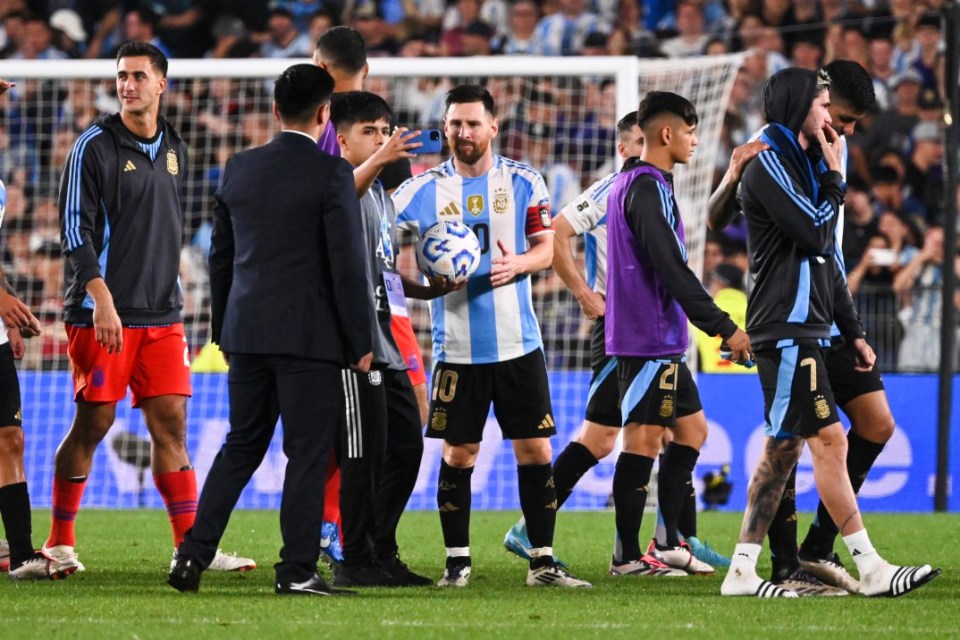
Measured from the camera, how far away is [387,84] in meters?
14.8

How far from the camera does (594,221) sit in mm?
7676

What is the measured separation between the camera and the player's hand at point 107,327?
607cm

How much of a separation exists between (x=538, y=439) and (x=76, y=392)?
212 centimetres

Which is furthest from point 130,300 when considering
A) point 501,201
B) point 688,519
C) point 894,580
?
point 894,580

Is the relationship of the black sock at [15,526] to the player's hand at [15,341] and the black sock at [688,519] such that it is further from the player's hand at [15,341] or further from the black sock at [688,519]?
the black sock at [688,519]

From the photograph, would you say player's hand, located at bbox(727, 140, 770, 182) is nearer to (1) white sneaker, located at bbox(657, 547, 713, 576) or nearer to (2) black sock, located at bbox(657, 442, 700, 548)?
(2) black sock, located at bbox(657, 442, 700, 548)

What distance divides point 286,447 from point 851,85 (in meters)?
2.72

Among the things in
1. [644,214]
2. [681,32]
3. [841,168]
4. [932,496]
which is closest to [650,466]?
[644,214]

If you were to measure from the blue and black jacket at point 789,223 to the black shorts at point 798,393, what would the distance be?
0.24 ft

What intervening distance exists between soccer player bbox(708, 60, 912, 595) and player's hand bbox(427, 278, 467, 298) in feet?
3.71

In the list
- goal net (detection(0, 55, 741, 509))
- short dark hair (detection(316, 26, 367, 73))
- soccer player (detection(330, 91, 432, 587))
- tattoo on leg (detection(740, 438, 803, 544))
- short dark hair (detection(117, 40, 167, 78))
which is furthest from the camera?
goal net (detection(0, 55, 741, 509))

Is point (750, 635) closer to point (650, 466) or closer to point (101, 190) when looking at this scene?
point (650, 466)

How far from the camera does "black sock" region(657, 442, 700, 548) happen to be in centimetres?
688

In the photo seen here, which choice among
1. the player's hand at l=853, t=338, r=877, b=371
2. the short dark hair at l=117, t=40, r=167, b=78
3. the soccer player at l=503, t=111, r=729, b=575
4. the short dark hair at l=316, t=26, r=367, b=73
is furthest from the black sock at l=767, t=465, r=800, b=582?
the short dark hair at l=117, t=40, r=167, b=78
